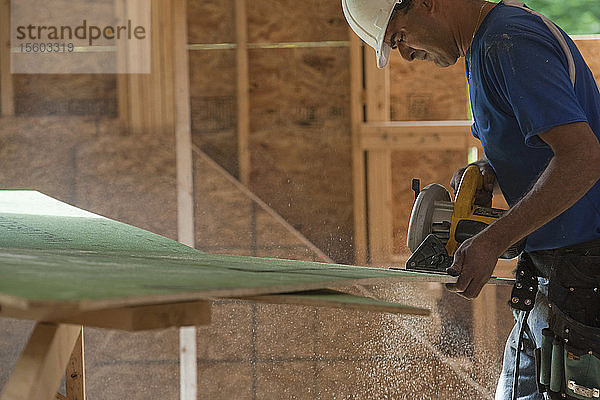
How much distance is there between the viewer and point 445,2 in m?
1.88

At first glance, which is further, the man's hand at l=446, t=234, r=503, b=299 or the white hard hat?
the white hard hat

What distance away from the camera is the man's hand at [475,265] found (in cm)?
162

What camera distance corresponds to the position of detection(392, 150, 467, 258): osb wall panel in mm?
3568

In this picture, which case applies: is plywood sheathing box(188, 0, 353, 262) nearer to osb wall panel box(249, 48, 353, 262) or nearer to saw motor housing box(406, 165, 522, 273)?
osb wall panel box(249, 48, 353, 262)

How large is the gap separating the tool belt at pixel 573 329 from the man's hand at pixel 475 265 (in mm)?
309

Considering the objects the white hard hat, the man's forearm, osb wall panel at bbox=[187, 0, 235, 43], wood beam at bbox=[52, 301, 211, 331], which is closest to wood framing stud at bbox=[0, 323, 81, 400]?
wood beam at bbox=[52, 301, 211, 331]

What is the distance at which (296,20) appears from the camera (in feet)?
11.8

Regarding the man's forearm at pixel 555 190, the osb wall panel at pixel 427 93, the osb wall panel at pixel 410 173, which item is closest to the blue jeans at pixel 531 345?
the man's forearm at pixel 555 190

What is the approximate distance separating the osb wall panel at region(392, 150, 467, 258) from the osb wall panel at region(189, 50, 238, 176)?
0.81 m

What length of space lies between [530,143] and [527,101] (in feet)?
0.36

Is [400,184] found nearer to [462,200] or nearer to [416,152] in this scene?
[416,152]

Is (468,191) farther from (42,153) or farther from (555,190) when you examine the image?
(42,153)

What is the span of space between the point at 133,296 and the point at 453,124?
2.80m

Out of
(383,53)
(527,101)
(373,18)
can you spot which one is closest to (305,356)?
(383,53)
